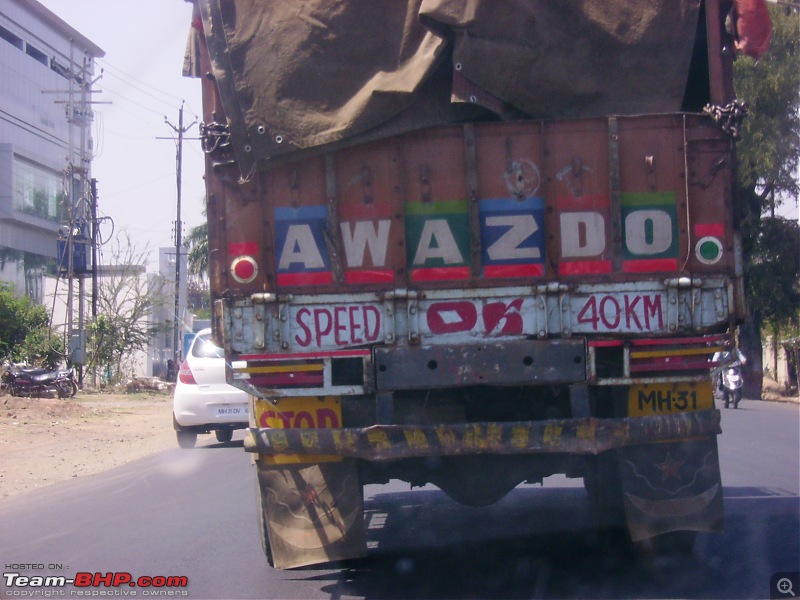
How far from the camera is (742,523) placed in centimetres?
710

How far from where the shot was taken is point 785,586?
17.1ft

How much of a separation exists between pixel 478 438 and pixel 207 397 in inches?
368

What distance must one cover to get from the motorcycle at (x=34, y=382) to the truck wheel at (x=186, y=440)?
12.9 m

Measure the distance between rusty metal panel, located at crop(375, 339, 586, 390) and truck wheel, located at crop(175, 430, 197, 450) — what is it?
9878 mm

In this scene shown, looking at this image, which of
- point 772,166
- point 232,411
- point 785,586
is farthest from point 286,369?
point 772,166

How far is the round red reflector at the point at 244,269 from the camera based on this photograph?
17.2 ft

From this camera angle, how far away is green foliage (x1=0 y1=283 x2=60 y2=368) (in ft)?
100

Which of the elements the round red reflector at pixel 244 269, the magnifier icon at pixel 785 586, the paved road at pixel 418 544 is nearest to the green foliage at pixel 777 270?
the paved road at pixel 418 544

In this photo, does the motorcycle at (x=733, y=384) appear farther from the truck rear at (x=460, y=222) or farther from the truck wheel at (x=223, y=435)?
the truck rear at (x=460, y=222)

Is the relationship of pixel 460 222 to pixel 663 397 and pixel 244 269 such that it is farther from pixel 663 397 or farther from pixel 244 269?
pixel 663 397

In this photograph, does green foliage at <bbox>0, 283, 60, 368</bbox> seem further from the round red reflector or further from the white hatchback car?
the round red reflector

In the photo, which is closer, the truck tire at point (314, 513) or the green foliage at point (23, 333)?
the truck tire at point (314, 513)

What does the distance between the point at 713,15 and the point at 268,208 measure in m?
2.76

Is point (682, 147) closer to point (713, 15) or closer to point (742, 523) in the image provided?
point (713, 15)
